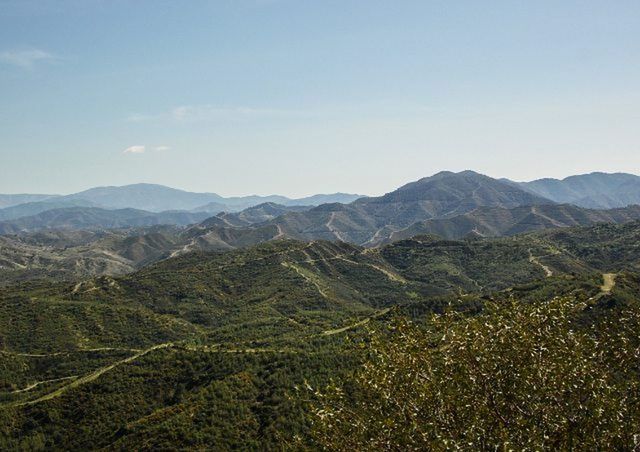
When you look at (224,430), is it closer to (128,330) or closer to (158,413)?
(158,413)

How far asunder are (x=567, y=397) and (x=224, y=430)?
6941 cm

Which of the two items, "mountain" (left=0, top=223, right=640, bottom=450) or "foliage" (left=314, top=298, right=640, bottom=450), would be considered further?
"mountain" (left=0, top=223, right=640, bottom=450)

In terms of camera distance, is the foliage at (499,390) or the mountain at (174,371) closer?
the foliage at (499,390)

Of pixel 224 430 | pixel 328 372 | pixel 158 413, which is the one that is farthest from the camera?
pixel 328 372

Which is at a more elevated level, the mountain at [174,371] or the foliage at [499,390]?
the foliage at [499,390]

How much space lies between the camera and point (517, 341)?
22.8 m

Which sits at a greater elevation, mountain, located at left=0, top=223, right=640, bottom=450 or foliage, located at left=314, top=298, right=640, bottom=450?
foliage, located at left=314, top=298, right=640, bottom=450

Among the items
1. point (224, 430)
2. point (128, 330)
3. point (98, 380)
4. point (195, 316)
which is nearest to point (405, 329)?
point (224, 430)

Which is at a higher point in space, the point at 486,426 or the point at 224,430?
the point at 486,426

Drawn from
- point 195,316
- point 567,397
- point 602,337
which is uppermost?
point 602,337

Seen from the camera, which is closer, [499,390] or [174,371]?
[499,390]

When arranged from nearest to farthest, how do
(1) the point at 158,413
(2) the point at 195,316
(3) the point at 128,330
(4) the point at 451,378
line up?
(4) the point at 451,378 < (1) the point at 158,413 < (3) the point at 128,330 < (2) the point at 195,316

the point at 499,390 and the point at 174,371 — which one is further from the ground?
the point at 499,390

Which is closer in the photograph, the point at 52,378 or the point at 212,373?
the point at 212,373
